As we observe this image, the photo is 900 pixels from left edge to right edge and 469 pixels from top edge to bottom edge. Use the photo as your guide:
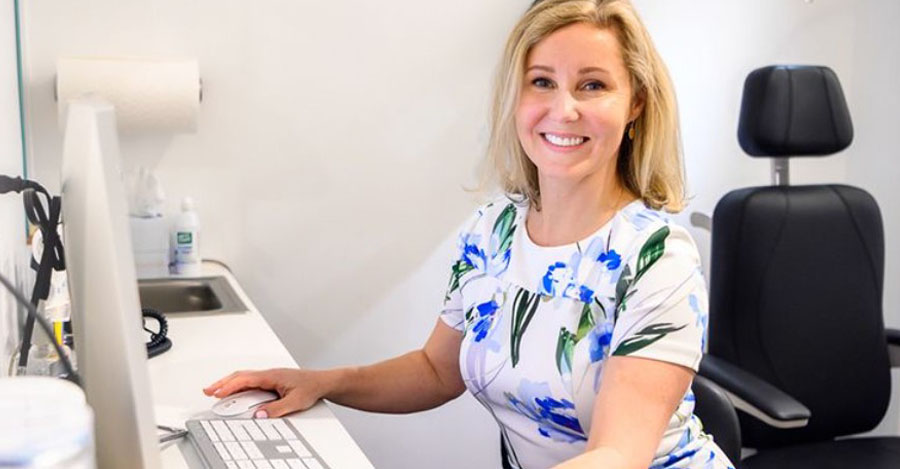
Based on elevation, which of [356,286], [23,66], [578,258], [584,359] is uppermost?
[23,66]

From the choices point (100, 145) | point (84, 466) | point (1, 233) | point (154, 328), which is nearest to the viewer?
point (84, 466)

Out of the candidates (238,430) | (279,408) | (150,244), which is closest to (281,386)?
(279,408)

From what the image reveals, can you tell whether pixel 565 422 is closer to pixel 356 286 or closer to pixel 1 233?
pixel 1 233

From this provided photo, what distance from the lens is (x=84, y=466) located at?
0.59m

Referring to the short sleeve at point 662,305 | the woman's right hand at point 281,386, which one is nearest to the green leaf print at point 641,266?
the short sleeve at point 662,305

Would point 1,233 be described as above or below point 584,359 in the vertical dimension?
above

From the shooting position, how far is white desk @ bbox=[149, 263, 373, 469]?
1214 mm

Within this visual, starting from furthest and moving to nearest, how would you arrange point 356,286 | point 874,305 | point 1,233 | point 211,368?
point 356,286
point 874,305
point 211,368
point 1,233

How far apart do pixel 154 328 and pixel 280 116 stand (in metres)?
0.72

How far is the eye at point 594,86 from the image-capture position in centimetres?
148

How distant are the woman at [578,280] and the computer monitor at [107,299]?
600mm

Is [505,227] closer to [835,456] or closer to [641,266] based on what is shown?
[641,266]

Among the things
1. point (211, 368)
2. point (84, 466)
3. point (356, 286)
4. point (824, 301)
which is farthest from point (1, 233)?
point (824, 301)

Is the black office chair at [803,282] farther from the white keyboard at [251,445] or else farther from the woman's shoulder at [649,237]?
the white keyboard at [251,445]
